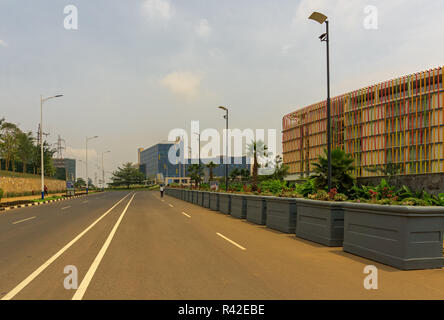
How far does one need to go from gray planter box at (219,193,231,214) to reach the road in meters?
9.15

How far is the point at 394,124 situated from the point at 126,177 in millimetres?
110797

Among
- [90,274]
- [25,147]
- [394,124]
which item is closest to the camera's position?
[90,274]

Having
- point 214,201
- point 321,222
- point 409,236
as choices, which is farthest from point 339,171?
point 409,236

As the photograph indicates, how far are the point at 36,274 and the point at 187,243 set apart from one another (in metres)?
4.27

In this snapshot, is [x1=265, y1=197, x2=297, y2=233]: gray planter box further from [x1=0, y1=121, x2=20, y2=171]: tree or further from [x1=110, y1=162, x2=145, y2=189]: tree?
[x1=110, y1=162, x2=145, y2=189]: tree

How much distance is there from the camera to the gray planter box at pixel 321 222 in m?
9.38

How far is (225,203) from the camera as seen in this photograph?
21078mm

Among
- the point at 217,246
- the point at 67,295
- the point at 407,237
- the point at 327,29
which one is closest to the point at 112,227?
the point at 217,246

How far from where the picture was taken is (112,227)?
13.5 m

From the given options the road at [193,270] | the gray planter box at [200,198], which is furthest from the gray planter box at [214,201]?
the road at [193,270]

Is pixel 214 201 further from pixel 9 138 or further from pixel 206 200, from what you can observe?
pixel 9 138

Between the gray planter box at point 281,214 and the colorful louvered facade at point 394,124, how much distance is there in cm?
5236

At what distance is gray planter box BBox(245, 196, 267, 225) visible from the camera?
1479 centimetres

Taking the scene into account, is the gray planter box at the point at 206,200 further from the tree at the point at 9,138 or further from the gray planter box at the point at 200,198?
the tree at the point at 9,138
